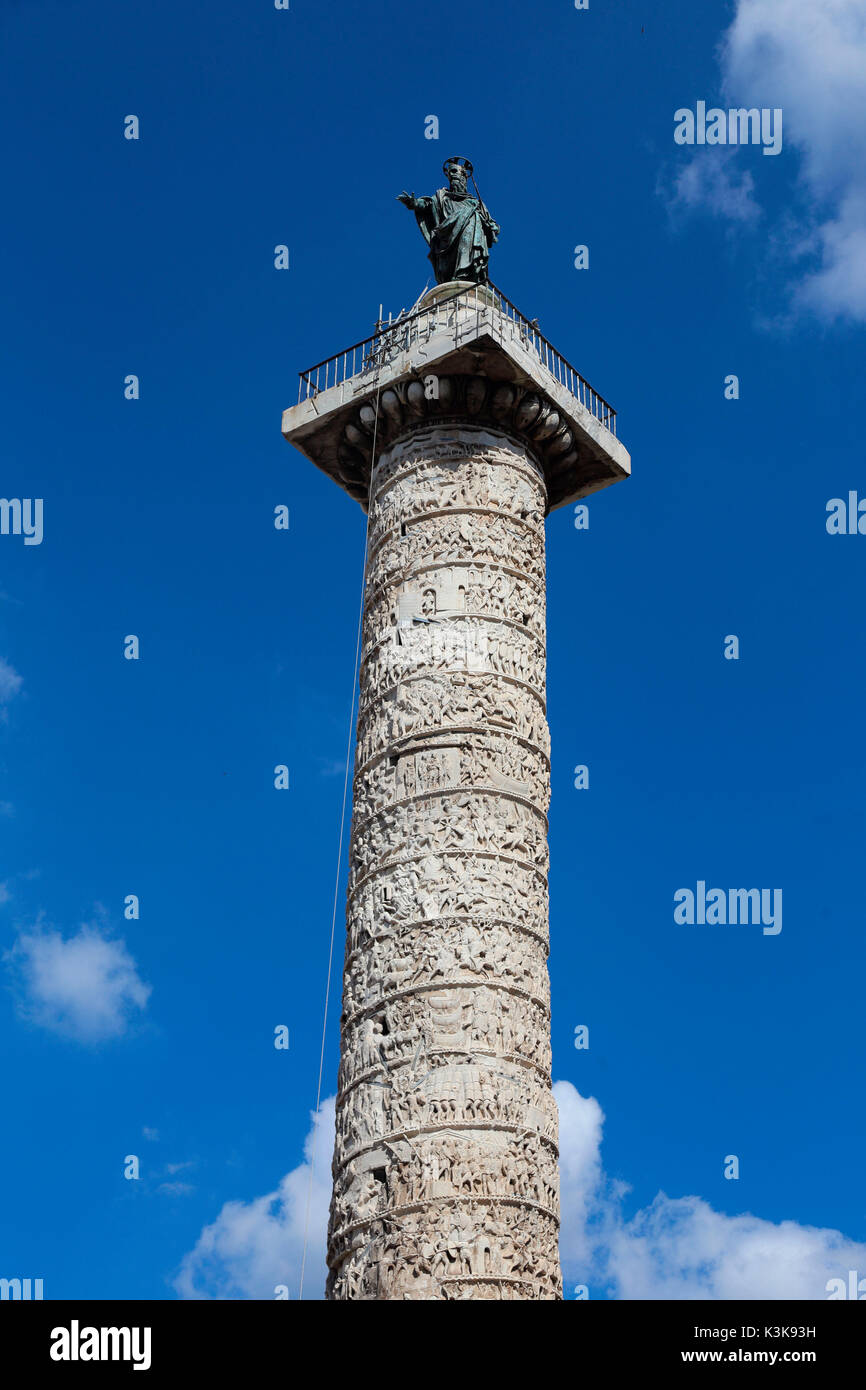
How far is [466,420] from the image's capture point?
1066cm

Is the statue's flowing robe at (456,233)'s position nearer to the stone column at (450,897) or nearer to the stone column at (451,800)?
the stone column at (451,800)

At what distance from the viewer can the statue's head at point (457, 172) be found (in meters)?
12.1

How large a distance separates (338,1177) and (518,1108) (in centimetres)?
107

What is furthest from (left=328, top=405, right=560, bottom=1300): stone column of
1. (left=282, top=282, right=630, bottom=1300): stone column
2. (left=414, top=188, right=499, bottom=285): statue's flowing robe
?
(left=414, top=188, right=499, bottom=285): statue's flowing robe

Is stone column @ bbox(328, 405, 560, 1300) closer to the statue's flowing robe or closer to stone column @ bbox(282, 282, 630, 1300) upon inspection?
stone column @ bbox(282, 282, 630, 1300)

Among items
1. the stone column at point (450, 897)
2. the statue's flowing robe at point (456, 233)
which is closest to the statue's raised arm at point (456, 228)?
the statue's flowing robe at point (456, 233)

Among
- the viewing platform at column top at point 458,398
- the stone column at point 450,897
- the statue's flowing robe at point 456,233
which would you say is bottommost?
the stone column at point 450,897

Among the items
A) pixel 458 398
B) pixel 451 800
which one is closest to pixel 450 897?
pixel 451 800

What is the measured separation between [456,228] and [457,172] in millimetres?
700

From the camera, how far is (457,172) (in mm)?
12180

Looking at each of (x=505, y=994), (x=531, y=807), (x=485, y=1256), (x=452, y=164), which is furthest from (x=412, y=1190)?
(x=452, y=164)

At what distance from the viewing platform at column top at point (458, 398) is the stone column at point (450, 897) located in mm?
104

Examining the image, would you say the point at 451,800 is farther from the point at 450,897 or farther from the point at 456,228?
the point at 456,228

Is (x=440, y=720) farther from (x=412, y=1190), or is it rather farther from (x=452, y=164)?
(x=452, y=164)
